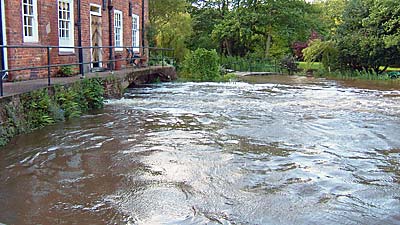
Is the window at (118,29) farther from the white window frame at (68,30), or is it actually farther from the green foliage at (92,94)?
the green foliage at (92,94)

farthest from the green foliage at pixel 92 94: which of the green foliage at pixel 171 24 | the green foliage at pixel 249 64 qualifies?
the green foliage at pixel 249 64

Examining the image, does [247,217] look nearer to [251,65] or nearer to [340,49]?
[340,49]

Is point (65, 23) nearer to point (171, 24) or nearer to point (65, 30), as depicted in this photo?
point (65, 30)

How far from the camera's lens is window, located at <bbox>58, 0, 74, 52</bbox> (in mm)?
14469

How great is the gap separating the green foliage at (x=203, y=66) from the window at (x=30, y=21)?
10.6 m

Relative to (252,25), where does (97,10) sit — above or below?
below

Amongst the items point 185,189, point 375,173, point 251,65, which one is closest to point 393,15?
point 251,65

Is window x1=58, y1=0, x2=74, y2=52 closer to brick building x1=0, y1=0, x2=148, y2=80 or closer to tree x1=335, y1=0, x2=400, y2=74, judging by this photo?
brick building x1=0, y1=0, x2=148, y2=80

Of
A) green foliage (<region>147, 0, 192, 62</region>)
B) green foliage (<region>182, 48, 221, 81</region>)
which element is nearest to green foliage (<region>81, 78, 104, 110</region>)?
green foliage (<region>182, 48, 221, 81</region>)

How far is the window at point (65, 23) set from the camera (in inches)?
570

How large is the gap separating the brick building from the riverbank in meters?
0.85

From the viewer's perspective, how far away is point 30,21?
1288 centimetres

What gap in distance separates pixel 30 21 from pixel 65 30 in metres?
1.98

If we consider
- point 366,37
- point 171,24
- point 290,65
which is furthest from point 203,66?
point 366,37
